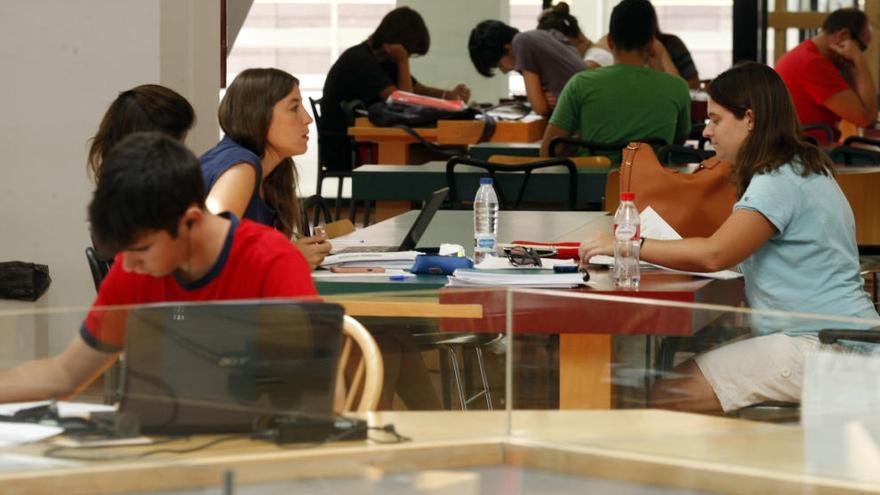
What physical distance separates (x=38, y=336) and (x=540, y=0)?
9.60m

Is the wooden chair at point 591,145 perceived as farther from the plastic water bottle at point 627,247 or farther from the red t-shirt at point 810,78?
the plastic water bottle at point 627,247

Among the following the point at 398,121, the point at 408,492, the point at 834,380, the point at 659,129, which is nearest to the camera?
the point at 408,492

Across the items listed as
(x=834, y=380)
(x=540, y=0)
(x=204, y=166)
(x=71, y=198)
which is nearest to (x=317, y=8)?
(x=540, y=0)

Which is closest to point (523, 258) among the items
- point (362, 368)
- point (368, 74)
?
point (362, 368)

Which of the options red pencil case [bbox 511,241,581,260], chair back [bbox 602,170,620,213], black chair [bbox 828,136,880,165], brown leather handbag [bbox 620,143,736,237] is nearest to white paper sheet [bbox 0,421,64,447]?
red pencil case [bbox 511,241,581,260]

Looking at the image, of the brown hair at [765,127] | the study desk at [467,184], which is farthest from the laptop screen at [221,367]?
the study desk at [467,184]

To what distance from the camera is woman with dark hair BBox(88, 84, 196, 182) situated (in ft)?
11.0

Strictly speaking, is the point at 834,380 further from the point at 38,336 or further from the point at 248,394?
the point at 38,336

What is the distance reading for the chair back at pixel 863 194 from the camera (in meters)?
5.25

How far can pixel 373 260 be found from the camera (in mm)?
3461

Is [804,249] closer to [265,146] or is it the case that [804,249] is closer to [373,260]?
[373,260]

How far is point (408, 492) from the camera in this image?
1.85m

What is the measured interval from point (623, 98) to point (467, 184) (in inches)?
35.1

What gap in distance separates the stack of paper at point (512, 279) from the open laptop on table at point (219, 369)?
1.16 m
